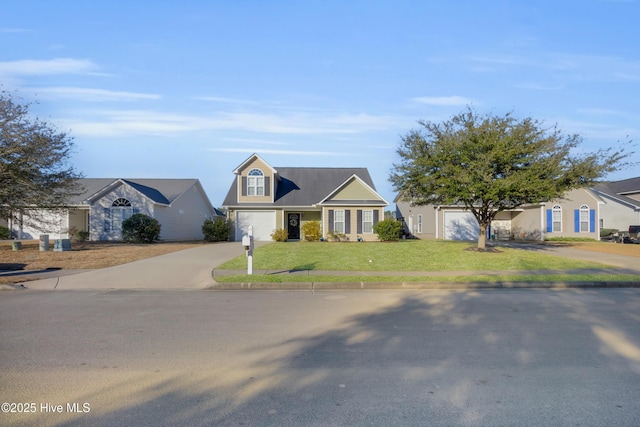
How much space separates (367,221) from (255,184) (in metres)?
7.99

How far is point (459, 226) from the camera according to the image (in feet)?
107

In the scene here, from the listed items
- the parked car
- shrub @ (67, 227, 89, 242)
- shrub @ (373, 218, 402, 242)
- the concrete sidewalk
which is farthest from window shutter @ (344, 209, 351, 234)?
the parked car

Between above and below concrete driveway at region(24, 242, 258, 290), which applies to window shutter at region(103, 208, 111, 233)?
above

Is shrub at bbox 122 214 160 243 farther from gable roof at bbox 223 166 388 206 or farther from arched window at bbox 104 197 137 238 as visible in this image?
gable roof at bbox 223 166 388 206

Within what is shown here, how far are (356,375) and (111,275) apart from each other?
10.9 metres

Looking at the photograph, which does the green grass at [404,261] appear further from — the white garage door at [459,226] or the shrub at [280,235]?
the white garage door at [459,226]

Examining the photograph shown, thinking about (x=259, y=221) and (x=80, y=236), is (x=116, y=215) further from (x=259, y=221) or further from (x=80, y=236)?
(x=259, y=221)

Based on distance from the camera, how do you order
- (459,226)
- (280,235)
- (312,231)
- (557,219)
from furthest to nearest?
(459,226) → (557,219) → (280,235) → (312,231)

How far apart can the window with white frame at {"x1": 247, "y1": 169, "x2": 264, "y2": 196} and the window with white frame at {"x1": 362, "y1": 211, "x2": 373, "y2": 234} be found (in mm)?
7107

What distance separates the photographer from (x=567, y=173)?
61.3 feet

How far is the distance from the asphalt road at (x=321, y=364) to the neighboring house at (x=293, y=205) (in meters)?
20.1

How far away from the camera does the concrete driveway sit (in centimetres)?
1197

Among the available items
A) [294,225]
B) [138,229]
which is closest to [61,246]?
[138,229]

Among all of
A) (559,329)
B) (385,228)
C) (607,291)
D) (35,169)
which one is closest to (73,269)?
(35,169)
